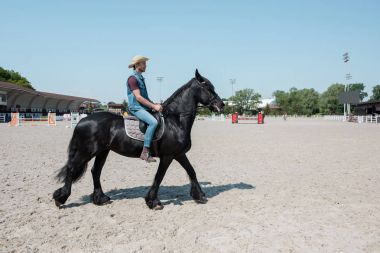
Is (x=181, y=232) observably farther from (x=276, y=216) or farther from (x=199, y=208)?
(x=276, y=216)

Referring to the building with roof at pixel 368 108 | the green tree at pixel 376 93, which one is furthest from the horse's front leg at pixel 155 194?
the green tree at pixel 376 93

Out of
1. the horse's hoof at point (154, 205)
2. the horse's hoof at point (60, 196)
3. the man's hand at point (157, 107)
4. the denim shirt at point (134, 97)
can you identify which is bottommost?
the horse's hoof at point (154, 205)

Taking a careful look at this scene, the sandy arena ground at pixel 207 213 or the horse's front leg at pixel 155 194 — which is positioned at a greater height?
the horse's front leg at pixel 155 194

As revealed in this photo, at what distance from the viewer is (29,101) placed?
65188 mm

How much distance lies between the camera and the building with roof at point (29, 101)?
52125mm

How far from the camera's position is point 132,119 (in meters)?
5.57

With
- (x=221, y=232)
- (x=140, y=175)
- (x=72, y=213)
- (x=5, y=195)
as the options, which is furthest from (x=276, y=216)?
(x=5, y=195)

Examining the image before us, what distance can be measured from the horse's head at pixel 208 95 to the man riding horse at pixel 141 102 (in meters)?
0.85

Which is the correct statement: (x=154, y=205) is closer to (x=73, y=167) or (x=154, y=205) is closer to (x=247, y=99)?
(x=73, y=167)

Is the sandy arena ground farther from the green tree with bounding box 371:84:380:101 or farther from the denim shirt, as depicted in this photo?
the green tree with bounding box 371:84:380:101

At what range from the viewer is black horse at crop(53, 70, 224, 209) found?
5406 millimetres

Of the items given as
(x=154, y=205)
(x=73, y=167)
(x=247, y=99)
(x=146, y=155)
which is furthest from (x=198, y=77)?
(x=247, y=99)

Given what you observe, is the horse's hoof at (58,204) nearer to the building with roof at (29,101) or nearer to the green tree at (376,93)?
the building with roof at (29,101)

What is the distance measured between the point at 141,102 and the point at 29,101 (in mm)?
67857
